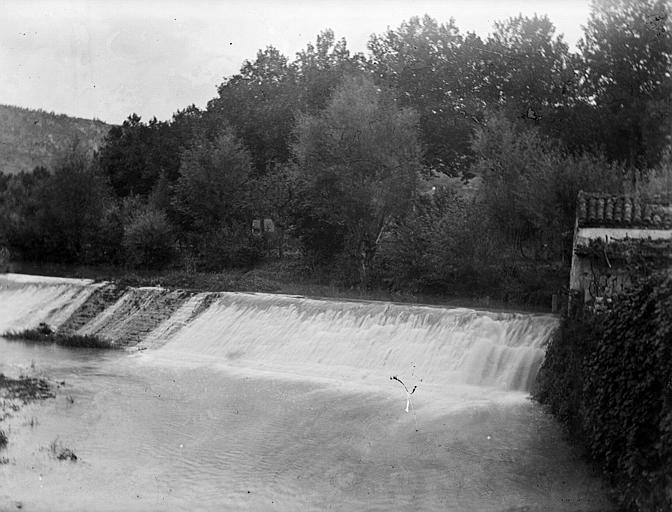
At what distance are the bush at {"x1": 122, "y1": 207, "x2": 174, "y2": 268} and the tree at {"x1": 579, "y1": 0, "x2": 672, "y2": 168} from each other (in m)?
18.3

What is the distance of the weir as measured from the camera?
16.2 m

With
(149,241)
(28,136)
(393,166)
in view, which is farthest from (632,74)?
(28,136)

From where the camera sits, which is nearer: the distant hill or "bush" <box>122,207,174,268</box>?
"bush" <box>122,207,174,268</box>

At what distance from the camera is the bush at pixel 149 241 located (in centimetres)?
3406

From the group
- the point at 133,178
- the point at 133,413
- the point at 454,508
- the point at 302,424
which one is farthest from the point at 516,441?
the point at 133,178

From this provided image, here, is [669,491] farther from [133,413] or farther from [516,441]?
[133,413]

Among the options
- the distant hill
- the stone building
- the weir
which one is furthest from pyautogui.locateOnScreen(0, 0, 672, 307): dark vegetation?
the distant hill

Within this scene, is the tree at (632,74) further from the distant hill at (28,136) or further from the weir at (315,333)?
the distant hill at (28,136)

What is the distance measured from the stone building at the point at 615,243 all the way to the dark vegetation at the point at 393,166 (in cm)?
396

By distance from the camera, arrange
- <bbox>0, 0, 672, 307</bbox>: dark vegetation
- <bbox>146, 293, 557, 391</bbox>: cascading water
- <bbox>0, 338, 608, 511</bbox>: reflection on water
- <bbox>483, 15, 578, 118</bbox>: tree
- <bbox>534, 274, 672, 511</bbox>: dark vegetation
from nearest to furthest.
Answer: <bbox>534, 274, 672, 511</bbox>: dark vegetation < <bbox>0, 338, 608, 511</bbox>: reflection on water < <bbox>146, 293, 557, 391</bbox>: cascading water < <bbox>0, 0, 672, 307</bbox>: dark vegetation < <bbox>483, 15, 578, 118</bbox>: tree

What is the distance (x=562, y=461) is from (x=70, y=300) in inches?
706

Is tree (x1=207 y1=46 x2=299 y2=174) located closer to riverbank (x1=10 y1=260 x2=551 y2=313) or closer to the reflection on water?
riverbank (x1=10 y1=260 x2=551 y2=313)

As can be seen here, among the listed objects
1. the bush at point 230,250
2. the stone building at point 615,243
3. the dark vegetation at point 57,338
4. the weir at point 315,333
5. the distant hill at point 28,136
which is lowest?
the dark vegetation at point 57,338

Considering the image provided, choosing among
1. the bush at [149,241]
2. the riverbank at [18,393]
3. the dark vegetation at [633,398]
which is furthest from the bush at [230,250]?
the dark vegetation at [633,398]
